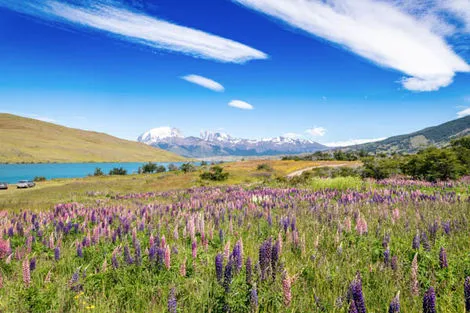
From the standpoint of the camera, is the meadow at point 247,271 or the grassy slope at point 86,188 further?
the grassy slope at point 86,188

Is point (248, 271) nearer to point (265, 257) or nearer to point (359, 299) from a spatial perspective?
point (265, 257)

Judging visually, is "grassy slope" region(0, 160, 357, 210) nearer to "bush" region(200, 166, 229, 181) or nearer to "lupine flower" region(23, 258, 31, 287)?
"bush" region(200, 166, 229, 181)

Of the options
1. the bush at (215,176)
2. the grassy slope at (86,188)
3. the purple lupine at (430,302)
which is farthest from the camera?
the bush at (215,176)

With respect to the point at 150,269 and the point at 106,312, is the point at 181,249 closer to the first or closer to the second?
the point at 150,269

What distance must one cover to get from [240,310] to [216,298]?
46 cm

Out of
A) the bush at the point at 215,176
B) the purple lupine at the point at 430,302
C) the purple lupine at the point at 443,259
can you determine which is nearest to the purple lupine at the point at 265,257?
the purple lupine at the point at 430,302

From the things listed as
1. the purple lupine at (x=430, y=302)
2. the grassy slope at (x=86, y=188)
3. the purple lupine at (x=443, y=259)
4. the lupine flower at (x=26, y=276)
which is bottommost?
the grassy slope at (x=86, y=188)

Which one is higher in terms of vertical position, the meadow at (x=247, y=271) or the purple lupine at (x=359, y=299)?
the purple lupine at (x=359, y=299)

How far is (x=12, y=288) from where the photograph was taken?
3.71m

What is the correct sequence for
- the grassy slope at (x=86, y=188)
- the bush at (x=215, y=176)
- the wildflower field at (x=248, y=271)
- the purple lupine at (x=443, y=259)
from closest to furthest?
the wildflower field at (x=248, y=271) → the purple lupine at (x=443, y=259) → the grassy slope at (x=86, y=188) → the bush at (x=215, y=176)

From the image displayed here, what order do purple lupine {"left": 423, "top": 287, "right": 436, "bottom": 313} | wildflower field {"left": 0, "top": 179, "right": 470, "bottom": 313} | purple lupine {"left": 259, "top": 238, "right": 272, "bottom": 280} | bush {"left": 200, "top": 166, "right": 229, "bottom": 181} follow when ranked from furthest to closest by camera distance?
bush {"left": 200, "top": 166, "right": 229, "bottom": 181} → purple lupine {"left": 259, "top": 238, "right": 272, "bottom": 280} → wildflower field {"left": 0, "top": 179, "right": 470, "bottom": 313} → purple lupine {"left": 423, "top": 287, "right": 436, "bottom": 313}

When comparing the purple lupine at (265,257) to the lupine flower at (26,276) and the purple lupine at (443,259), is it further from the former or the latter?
the lupine flower at (26,276)

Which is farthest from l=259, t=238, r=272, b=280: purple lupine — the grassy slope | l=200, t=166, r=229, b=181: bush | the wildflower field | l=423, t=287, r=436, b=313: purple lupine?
l=200, t=166, r=229, b=181: bush

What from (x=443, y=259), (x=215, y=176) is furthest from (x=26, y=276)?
(x=215, y=176)
